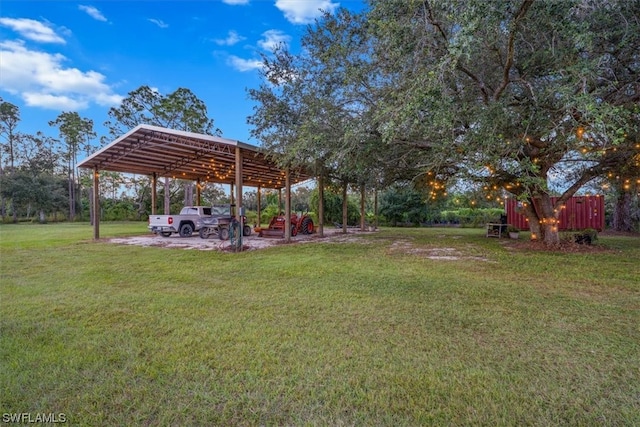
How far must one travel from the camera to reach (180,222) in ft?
42.4

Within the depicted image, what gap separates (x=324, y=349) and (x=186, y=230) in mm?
12006

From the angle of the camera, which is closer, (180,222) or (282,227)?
(180,222)

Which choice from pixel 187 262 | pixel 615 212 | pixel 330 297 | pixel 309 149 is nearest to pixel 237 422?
pixel 330 297

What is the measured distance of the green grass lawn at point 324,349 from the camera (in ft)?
6.43

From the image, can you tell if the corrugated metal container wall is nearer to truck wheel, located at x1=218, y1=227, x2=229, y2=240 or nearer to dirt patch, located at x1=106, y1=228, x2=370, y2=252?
dirt patch, located at x1=106, y1=228, x2=370, y2=252

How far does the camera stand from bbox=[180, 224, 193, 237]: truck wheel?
13039 millimetres

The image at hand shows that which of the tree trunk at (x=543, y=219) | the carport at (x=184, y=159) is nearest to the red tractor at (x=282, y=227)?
the carport at (x=184, y=159)

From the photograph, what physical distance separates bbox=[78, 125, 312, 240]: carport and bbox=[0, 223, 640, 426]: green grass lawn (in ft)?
18.7

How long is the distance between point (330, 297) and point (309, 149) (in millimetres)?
4326

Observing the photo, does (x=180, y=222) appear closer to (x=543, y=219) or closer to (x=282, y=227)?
(x=282, y=227)

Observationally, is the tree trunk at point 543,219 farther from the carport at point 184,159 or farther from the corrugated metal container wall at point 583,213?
the carport at point 184,159

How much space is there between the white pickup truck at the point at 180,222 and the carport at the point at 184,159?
2.09m

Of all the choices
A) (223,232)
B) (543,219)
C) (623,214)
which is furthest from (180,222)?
(623,214)

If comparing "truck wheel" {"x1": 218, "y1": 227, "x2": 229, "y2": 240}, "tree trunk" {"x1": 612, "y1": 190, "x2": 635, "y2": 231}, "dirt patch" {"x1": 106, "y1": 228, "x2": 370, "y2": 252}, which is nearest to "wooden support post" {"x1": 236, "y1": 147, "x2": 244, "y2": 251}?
"dirt patch" {"x1": 106, "y1": 228, "x2": 370, "y2": 252}
